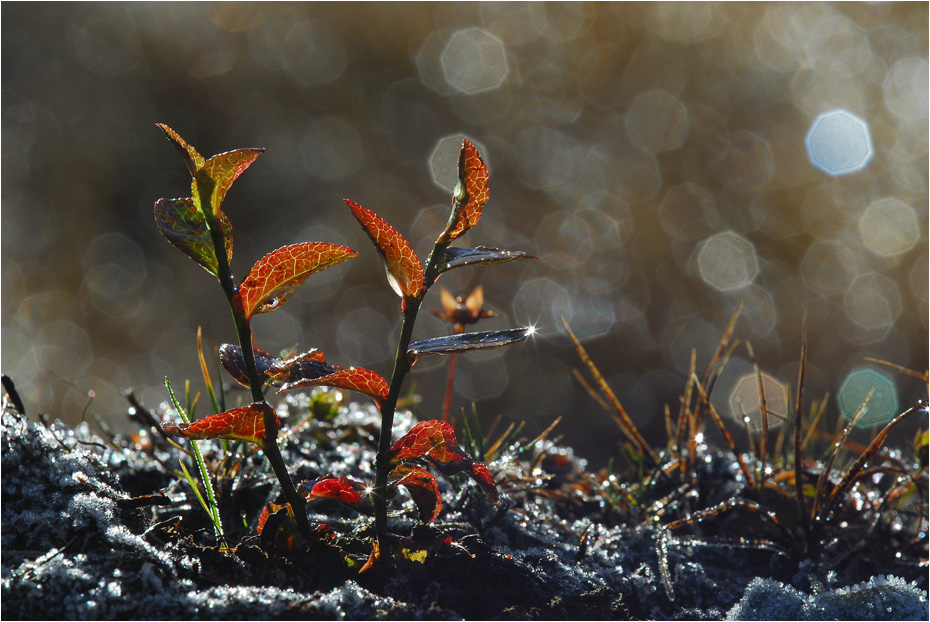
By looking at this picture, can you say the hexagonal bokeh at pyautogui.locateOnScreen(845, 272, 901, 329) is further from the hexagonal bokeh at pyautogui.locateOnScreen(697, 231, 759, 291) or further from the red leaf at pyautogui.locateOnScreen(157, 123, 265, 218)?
the red leaf at pyautogui.locateOnScreen(157, 123, 265, 218)

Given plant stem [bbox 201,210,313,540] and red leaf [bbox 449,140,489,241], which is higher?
red leaf [bbox 449,140,489,241]

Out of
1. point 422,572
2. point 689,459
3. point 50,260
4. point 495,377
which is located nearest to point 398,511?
point 422,572

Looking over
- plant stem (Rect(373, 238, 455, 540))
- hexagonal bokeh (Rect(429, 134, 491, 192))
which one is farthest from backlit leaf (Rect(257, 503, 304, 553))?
hexagonal bokeh (Rect(429, 134, 491, 192))

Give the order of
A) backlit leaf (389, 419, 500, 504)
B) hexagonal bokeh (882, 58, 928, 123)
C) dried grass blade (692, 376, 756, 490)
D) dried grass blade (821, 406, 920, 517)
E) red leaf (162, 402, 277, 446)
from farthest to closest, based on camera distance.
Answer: hexagonal bokeh (882, 58, 928, 123) → dried grass blade (692, 376, 756, 490) → dried grass blade (821, 406, 920, 517) → backlit leaf (389, 419, 500, 504) → red leaf (162, 402, 277, 446)

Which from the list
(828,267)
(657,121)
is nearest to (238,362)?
(657,121)

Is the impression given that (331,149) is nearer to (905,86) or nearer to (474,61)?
(474,61)

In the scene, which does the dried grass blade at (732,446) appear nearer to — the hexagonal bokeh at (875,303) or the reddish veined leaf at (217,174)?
the reddish veined leaf at (217,174)

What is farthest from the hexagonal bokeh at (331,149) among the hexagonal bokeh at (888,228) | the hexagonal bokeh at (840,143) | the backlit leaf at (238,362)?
the backlit leaf at (238,362)
